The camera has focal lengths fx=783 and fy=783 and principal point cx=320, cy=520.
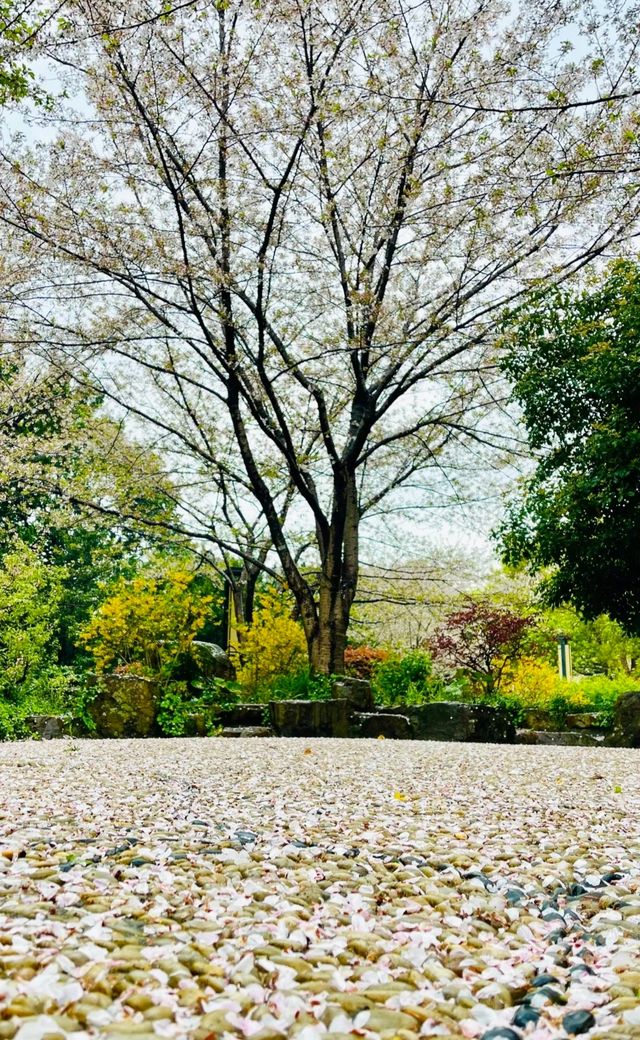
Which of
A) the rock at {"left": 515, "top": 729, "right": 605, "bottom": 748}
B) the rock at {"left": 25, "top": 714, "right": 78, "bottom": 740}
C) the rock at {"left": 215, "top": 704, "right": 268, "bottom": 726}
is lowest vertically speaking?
the rock at {"left": 515, "top": 729, "right": 605, "bottom": 748}

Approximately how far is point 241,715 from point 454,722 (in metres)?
2.85

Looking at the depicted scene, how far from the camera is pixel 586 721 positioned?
11836mm

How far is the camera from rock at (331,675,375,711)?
10250 mm

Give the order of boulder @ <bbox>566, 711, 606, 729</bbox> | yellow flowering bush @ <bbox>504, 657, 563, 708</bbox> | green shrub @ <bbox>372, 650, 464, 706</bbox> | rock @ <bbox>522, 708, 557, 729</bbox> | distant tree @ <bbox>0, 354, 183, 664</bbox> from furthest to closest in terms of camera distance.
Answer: yellow flowering bush @ <bbox>504, 657, 563, 708</bbox>, distant tree @ <bbox>0, 354, 183, 664</bbox>, green shrub @ <bbox>372, 650, 464, 706</bbox>, rock @ <bbox>522, 708, 557, 729</bbox>, boulder @ <bbox>566, 711, 606, 729</bbox>

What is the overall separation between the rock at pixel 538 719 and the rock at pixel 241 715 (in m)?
4.34

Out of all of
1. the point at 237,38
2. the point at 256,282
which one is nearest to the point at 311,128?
the point at 237,38

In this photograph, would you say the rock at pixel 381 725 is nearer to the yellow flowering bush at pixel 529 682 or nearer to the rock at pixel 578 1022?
the yellow flowering bush at pixel 529 682

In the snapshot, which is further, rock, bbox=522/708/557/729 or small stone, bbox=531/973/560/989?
rock, bbox=522/708/557/729

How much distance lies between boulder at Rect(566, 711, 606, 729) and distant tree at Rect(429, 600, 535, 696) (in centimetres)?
195

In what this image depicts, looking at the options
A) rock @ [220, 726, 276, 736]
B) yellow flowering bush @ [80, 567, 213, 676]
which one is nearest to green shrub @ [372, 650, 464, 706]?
rock @ [220, 726, 276, 736]

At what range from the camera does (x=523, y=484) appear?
1228 centimetres

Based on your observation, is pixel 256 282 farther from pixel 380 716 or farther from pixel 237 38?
pixel 380 716

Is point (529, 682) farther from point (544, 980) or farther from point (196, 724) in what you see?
point (544, 980)

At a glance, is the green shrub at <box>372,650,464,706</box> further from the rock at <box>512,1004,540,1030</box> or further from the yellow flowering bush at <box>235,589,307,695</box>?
the rock at <box>512,1004,540,1030</box>
